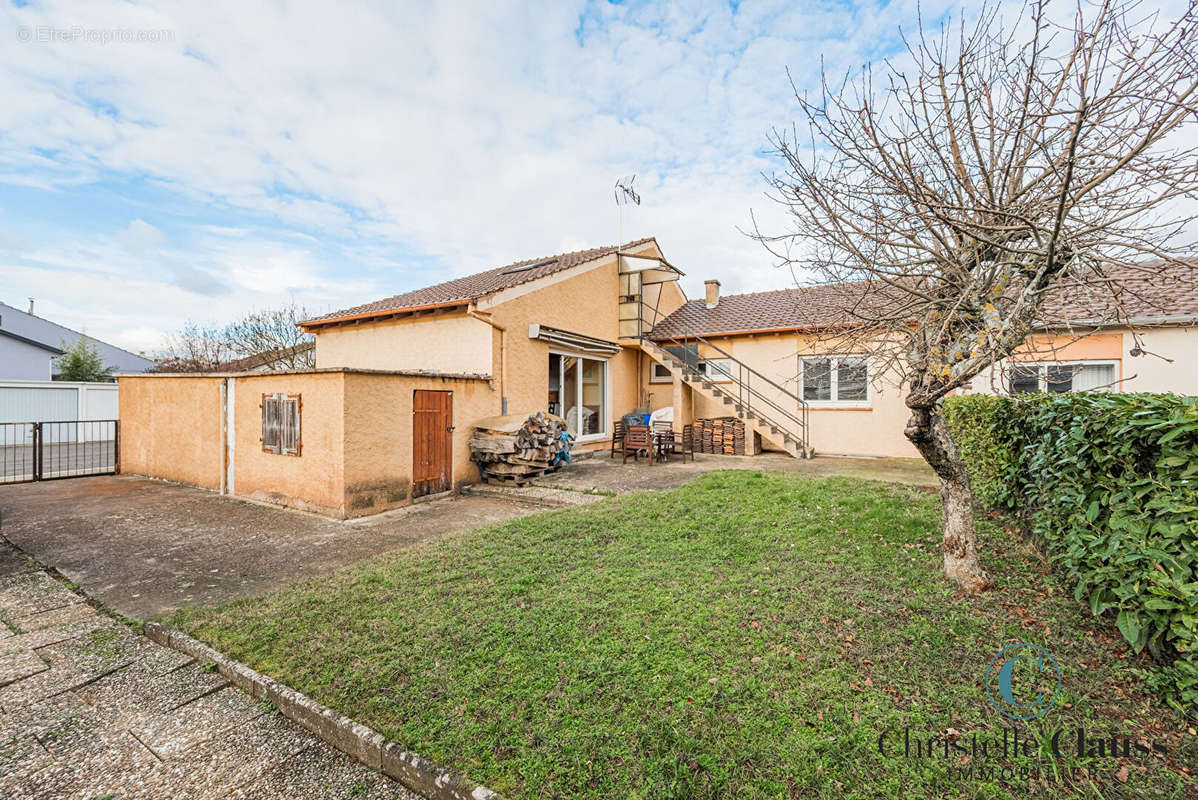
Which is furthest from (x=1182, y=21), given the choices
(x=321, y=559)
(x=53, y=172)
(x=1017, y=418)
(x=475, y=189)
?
(x=53, y=172)

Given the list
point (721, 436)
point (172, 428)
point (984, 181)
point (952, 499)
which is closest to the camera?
point (984, 181)

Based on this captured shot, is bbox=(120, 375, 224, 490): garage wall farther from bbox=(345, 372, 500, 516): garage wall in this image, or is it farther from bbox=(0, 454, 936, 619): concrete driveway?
bbox=(345, 372, 500, 516): garage wall

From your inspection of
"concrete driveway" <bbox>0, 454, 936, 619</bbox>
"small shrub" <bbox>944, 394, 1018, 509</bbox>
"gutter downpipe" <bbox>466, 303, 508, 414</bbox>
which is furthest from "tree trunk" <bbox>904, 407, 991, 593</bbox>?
"gutter downpipe" <bbox>466, 303, 508, 414</bbox>

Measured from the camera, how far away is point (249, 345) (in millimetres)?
20797

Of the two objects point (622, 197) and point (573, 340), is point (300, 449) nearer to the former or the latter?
point (573, 340)

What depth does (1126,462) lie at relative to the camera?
2.74m

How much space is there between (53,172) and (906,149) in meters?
14.9

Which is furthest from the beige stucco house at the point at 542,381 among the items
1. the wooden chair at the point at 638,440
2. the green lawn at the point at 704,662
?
the green lawn at the point at 704,662

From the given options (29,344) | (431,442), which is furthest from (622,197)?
(29,344)

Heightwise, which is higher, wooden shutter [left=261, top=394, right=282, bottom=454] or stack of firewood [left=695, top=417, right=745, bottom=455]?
wooden shutter [left=261, top=394, right=282, bottom=454]

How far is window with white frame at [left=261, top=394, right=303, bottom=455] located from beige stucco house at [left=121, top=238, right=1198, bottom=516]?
3cm

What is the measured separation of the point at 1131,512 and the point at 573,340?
10.1 metres

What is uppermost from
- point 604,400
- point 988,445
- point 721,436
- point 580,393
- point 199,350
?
point 199,350

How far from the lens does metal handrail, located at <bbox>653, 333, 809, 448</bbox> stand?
1294 centimetres
